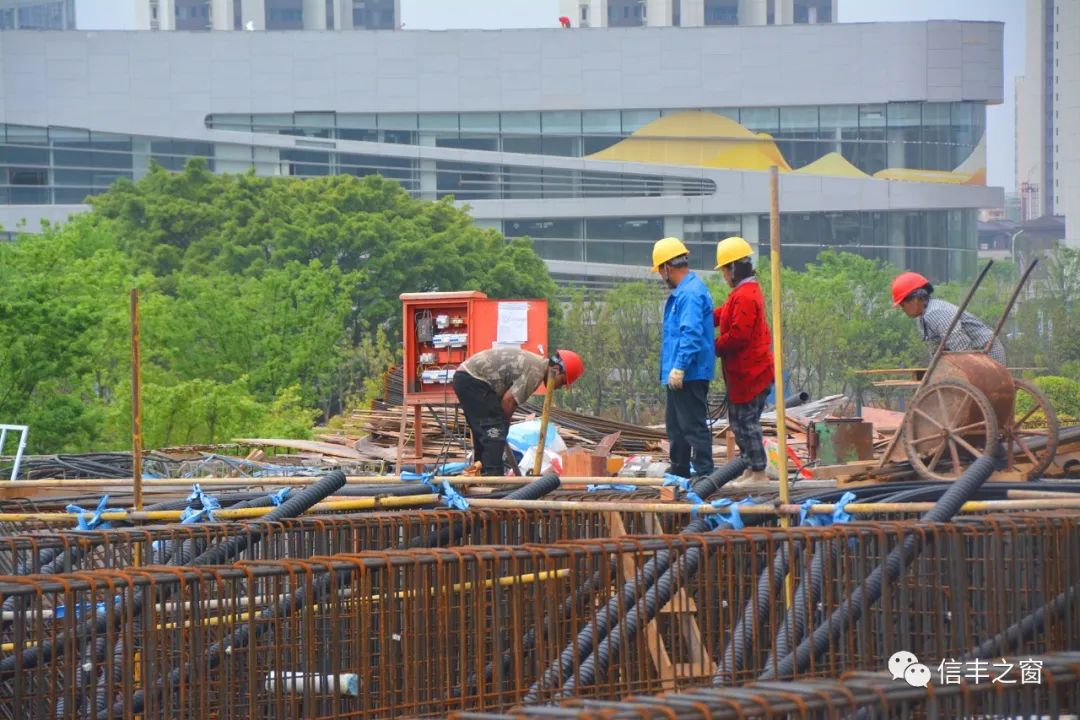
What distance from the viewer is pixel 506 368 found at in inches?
542

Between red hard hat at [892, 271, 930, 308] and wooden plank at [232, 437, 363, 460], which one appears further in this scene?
wooden plank at [232, 437, 363, 460]

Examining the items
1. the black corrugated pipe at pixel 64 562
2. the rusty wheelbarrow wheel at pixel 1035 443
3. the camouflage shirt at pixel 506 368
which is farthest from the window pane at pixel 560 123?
the black corrugated pipe at pixel 64 562

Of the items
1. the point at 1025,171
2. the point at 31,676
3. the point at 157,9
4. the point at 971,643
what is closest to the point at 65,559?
the point at 31,676

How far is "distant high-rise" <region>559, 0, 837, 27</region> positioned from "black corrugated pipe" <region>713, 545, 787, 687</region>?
110907mm

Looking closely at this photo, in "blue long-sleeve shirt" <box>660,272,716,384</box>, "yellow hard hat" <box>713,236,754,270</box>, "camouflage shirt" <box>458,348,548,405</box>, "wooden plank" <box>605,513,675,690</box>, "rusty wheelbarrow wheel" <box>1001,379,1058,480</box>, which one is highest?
"yellow hard hat" <box>713,236,754,270</box>

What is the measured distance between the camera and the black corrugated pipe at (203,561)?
6297 millimetres

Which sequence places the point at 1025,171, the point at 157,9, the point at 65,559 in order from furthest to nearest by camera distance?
the point at 1025,171 < the point at 157,9 < the point at 65,559

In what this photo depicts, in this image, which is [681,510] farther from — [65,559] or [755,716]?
[755,716]

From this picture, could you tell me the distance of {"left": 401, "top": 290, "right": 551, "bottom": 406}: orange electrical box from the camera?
659 inches

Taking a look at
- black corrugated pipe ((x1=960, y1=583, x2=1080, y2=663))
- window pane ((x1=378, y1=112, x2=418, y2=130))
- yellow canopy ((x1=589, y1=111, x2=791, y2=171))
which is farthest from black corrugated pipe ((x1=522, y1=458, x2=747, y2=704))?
yellow canopy ((x1=589, y1=111, x2=791, y2=171))

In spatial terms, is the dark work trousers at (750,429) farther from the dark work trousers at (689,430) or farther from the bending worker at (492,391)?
the bending worker at (492,391)

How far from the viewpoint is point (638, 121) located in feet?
271

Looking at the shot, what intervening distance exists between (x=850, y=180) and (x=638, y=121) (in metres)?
10.6

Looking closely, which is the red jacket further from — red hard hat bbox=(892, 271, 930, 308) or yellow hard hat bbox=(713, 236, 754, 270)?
red hard hat bbox=(892, 271, 930, 308)
